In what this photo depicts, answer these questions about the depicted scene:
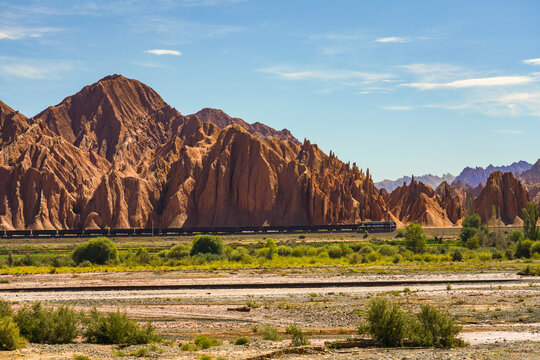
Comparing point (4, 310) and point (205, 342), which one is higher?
point (4, 310)

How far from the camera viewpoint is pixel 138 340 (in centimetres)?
2123

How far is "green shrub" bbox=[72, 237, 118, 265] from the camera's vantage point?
6322 centimetres

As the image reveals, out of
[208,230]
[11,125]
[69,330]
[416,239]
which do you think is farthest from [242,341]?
[11,125]

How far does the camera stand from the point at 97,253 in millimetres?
63906

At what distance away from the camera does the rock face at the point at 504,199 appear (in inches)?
6777

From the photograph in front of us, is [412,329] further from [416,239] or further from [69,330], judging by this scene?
[416,239]

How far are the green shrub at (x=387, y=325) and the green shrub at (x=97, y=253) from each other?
46722mm

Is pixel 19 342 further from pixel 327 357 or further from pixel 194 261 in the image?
pixel 194 261

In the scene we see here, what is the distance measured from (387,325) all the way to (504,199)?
16639cm

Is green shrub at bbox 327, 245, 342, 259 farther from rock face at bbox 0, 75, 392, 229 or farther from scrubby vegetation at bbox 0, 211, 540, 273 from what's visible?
rock face at bbox 0, 75, 392, 229

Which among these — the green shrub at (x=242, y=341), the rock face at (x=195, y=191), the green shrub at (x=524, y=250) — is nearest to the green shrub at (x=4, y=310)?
the green shrub at (x=242, y=341)

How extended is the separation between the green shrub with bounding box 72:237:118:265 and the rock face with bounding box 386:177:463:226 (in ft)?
369

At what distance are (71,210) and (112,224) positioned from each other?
14.6m

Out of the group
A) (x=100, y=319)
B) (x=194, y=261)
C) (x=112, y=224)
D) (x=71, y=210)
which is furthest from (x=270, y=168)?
(x=100, y=319)
